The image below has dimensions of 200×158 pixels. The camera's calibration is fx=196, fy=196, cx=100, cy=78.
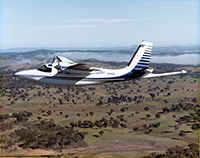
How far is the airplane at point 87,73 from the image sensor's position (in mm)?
39062

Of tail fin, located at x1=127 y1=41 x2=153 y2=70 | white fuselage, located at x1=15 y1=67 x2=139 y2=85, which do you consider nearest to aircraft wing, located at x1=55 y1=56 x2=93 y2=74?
white fuselage, located at x1=15 y1=67 x2=139 y2=85

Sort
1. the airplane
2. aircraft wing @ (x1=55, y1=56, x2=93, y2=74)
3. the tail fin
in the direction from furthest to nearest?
1. the tail fin
2. the airplane
3. aircraft wing @ (x1=55, y1=56, x2=93, y2=74)

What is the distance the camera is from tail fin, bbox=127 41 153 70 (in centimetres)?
4175

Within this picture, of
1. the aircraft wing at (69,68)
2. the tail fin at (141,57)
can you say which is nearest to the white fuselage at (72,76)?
the aircraft wing at (69,68)

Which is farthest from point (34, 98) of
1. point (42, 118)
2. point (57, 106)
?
point (42, 118)

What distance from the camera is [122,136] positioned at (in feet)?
306

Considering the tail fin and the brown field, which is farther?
the brown field

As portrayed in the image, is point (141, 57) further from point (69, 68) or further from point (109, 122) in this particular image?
point (109, 122)

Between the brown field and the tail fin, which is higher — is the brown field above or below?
below

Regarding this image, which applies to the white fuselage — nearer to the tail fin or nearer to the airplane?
the airplane

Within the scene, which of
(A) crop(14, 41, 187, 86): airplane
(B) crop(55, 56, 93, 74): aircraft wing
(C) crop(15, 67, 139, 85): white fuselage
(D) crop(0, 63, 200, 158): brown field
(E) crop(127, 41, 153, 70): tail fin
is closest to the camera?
(B) crop(55, 56, 93, 74): aircraft wing

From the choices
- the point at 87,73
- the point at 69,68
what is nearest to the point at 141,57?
the point at 87,73

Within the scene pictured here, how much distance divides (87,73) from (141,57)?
12126mm

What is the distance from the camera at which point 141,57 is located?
41875 millimetres
